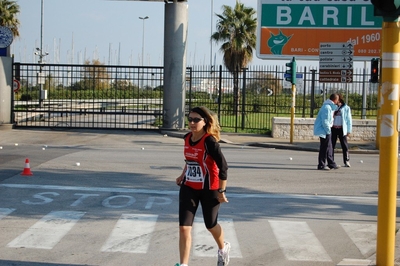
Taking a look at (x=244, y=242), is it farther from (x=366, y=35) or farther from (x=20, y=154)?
(x=366, y=35)

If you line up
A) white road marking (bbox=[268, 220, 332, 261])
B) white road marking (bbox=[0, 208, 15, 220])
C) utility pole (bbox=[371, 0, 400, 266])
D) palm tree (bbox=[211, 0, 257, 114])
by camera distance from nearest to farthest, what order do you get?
utility pole (bbox=[371, 0, 400, 266])
white road marking (bbox=[268, 220, 332, 261])
white road marking (bbox=[0, 208, 15, 220])
palm tree (bbox=[211, 0, 257, 114])

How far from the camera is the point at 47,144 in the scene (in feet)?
67.6

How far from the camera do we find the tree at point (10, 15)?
161ft

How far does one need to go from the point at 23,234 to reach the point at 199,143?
2940mm

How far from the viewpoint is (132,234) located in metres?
8.27

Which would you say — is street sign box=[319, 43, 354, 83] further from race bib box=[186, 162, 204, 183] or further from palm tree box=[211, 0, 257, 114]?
palm tree box=[211, 0, 257, 114]

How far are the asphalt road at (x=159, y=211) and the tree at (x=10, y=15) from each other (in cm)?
3420

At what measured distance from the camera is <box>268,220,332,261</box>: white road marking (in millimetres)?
7449

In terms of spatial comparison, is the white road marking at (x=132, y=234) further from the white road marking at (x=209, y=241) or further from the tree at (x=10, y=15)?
the tree at (x=10, y=15)

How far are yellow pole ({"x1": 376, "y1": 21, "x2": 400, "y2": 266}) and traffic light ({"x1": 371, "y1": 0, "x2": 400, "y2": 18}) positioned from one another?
105 millimetres

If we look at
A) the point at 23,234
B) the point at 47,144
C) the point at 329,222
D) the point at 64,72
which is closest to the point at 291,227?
the point at 329,222

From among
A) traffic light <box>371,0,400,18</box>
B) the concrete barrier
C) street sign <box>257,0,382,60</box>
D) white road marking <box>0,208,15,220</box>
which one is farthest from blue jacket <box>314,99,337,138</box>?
street sign <box>257,0,382,60</box>

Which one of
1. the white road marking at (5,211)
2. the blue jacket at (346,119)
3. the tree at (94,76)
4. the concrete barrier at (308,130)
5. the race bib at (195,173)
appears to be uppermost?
the tree at (94,76)

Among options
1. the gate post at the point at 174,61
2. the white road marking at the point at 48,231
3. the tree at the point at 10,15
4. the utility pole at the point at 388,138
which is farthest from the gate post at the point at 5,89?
the tree at the point at 10,15
